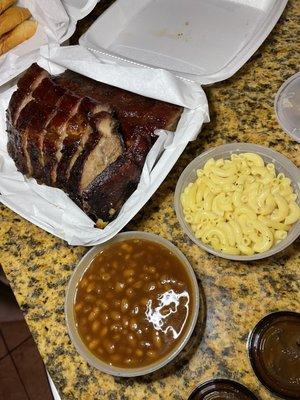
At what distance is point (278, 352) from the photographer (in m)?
1.20

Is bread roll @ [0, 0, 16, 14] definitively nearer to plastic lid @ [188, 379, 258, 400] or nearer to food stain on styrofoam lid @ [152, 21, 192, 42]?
food stain on styrofoam lid @ [152, 21, 192, 42]

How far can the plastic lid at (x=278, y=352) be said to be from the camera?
117 cm

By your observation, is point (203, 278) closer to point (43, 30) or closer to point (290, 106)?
point (290, 106)

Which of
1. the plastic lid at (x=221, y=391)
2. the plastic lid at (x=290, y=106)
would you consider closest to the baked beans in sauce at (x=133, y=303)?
the plastic lid at (x=221, y=391)

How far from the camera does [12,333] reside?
2490 millimetres

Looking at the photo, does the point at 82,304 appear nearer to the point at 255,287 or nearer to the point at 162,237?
the point at 162,237

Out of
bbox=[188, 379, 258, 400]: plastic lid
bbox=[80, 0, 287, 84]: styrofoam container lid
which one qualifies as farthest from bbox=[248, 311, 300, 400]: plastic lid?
bbox=[80, 0, 287, 84]: styrofoam container lid

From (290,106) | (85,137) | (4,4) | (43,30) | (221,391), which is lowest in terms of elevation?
→ (221,391)

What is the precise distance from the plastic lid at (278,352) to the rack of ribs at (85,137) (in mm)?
502

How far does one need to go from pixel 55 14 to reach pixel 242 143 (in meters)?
0.74

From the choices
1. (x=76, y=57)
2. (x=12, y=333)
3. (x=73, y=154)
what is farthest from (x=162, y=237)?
(x=12, y=333)

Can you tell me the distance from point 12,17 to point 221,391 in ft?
4.22

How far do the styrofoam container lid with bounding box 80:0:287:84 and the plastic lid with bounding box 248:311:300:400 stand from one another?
2.52 feet

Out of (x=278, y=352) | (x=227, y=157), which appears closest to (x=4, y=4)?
(x=227, y=157)
